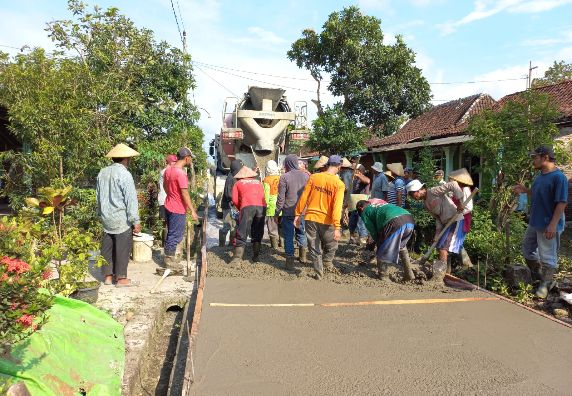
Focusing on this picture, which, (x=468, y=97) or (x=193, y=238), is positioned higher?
(x=468, y=97)

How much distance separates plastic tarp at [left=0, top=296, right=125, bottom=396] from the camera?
2.28 metres

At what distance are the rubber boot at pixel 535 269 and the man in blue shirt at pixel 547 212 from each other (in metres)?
0.14

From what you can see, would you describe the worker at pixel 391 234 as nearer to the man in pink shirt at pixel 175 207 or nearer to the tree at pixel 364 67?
the man in pink shirt at pixel 175 207

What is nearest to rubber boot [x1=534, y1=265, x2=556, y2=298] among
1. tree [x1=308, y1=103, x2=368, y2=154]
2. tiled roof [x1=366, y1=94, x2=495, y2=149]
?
tree [x1=308, y1=103, x2=368, y2=154]

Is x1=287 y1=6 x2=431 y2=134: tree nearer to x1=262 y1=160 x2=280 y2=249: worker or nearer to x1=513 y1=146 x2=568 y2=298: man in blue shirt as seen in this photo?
x1=262 y1=160 x2=280 y2=249: worker

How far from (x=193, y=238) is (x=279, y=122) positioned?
3.04 m

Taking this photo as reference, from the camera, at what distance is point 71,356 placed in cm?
266

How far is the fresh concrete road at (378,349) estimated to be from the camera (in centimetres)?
269

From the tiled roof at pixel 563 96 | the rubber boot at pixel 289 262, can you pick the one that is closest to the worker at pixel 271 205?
the rubber boot at pixel 289 262

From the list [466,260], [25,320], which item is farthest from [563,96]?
[25,320]

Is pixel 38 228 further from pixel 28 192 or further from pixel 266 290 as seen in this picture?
pixel 28 192

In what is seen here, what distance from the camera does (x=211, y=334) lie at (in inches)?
135

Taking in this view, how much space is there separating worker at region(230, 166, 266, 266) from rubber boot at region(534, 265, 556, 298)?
345cm

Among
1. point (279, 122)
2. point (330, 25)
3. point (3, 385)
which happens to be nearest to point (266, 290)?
point (3, 385)
